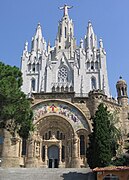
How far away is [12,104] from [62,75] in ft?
119

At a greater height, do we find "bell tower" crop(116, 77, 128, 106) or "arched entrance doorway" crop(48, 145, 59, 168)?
A: "bell tower" crop(116, 77, 128, 106)

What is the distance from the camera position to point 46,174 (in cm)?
Answer: 2144

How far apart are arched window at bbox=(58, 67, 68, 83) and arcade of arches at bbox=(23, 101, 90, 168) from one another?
24.1m

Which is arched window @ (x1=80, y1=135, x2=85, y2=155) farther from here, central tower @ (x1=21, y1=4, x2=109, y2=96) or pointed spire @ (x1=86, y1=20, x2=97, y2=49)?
pointed spire @ (x1=86, y1=20, x2=97, y2=49)

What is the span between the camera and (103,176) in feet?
60.0

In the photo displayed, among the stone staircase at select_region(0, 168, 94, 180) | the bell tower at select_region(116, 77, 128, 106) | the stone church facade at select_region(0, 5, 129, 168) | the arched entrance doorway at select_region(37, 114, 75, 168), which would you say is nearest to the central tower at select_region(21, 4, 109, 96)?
the bell tower at select_region(116, 77, 128, 106)

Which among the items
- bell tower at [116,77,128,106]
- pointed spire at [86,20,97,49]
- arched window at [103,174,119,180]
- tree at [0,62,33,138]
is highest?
pointed spire at [86,20,97,49]

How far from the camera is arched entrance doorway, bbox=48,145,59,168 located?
31.5 m

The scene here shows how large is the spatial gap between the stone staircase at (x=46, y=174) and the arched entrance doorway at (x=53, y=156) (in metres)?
9.23

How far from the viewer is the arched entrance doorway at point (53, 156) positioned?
31453 mm

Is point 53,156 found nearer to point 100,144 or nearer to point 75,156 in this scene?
point 75,156

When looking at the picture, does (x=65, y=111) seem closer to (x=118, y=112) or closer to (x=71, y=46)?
(x=118, y=112)

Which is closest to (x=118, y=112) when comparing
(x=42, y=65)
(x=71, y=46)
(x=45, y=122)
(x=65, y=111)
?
(x=65, y=111)

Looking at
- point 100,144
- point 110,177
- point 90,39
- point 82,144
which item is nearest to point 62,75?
point 90,39
